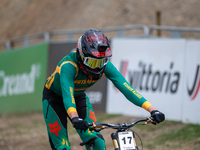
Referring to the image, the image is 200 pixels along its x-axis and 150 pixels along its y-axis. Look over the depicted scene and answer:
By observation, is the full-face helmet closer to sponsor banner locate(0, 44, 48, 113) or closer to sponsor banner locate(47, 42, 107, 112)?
sponsor banner locate(47, 42, 107, 112)

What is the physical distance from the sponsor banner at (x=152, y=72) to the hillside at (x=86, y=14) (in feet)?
30.6

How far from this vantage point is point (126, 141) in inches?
140

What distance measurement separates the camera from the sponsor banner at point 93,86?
1092 cm

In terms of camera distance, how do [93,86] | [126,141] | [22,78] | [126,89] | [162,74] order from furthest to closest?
[22,78], [93,86], [162,74], [126,89], [126,141]

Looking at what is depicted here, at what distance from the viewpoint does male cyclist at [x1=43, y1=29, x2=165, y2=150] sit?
4125 millimetres

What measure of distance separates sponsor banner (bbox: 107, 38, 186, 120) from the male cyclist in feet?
15.0

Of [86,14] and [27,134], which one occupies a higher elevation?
[86,14]

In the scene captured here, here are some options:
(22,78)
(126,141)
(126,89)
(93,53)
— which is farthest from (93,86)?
(126,141)

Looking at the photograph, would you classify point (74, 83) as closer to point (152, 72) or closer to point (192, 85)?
point (192, 85)

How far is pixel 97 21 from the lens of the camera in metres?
22.2

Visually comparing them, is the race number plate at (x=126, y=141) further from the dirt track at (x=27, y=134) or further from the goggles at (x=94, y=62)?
the dirt track at (x=27, y=134)

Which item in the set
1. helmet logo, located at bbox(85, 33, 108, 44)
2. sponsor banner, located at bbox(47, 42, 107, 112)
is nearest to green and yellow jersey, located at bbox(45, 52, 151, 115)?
helmet logo, located at bbox(85, 33, 108, 44)

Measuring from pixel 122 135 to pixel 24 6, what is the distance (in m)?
28.0

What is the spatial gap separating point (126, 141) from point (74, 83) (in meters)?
1.39
